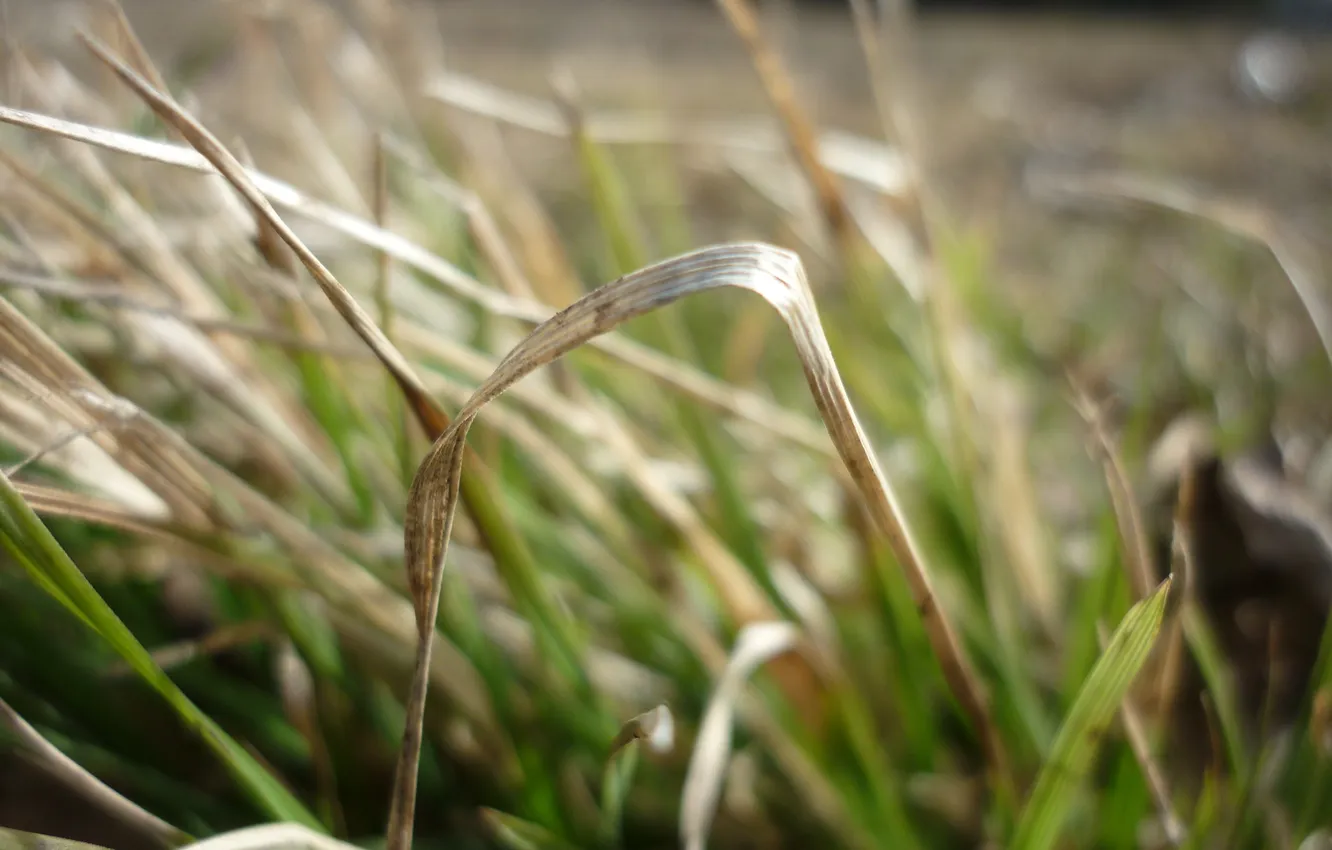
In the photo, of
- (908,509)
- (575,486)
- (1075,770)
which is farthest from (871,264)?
(1075,770)

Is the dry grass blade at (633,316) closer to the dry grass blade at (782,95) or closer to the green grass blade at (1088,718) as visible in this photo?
the green grass blade at (1088,718)

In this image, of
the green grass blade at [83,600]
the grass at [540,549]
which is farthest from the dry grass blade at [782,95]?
the green grass blade at [83,600]

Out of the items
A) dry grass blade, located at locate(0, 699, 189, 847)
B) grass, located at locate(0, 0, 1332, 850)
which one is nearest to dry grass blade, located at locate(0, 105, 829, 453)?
grass, located at locate(0, 0, 1332, 850)

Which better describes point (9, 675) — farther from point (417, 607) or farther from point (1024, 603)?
point (1024, 603)

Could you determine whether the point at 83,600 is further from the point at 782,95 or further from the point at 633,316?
the point at 782,95

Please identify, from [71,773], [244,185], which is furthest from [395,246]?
[71,773]
